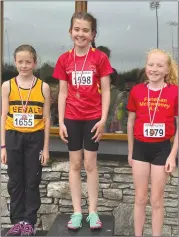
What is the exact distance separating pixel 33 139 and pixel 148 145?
0.93 m

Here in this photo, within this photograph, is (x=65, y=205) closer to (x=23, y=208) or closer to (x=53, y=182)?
(x=53, y=182)

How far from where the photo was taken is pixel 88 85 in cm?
304

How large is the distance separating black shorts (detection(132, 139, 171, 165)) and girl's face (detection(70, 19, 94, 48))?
88 cm

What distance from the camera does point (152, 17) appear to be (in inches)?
165

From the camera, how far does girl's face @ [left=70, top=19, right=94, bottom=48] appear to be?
3006 mm

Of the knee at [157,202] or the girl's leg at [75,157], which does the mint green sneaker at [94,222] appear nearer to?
the girl's leg at [75,157]

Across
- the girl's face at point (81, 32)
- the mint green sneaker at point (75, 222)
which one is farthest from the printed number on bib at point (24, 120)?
the mint green sneaker at point (75, 222)

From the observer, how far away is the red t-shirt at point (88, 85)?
3.04 m

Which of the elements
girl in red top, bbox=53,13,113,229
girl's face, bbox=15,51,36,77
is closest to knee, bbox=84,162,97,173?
girl in red top, bbox=53,13,113,229

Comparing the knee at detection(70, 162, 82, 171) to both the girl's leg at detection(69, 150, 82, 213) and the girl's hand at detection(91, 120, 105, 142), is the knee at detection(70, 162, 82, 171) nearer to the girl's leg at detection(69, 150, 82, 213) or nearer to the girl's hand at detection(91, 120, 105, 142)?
the girl's leg at detection(69, 150, 82, 213)

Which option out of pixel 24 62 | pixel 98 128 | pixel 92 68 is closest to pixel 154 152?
pixel 98 128

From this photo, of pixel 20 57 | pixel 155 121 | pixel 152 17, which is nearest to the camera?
pixel 155 121

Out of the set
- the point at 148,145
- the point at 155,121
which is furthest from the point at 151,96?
the point at 148,145

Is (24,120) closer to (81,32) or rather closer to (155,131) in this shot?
(81,32)
